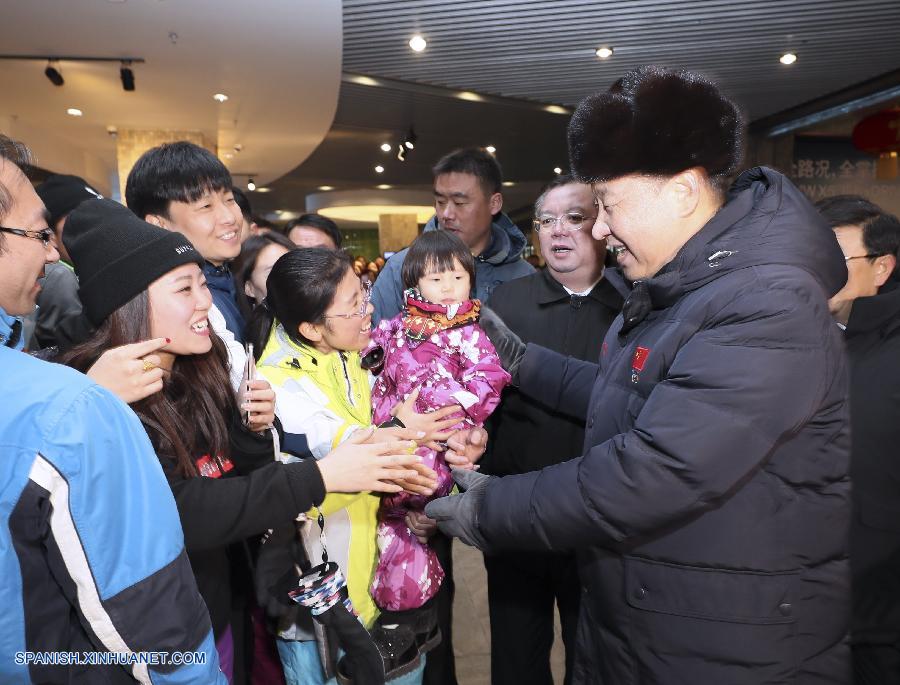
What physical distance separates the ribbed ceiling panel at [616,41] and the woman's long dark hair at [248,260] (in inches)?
166

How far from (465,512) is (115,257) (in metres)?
1.01

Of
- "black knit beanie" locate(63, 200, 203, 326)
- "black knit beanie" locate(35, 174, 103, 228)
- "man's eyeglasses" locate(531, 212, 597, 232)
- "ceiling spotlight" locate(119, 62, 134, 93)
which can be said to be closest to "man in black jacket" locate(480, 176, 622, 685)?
"man's eyeglasses" locate(531, 212, 597, 232)

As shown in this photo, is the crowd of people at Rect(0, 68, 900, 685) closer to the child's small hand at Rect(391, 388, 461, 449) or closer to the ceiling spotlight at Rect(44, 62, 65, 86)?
the child's small hand at Rect(391, 388, 461, 449)

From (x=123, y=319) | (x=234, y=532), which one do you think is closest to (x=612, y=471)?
(x=234, y=532)

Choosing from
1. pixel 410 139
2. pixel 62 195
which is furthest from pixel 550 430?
pixel 410 139

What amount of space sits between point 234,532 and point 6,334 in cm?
61

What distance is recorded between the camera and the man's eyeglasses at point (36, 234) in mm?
1096

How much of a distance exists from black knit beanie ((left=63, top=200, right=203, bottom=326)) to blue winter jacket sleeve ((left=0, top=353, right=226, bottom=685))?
1.51 feet

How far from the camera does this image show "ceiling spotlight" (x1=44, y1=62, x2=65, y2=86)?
643cm

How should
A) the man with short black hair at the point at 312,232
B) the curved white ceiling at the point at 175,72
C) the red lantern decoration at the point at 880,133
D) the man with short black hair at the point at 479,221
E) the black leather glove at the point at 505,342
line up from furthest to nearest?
the red lantern decoration at the point at 880,133
the curved white ceiling at the point at 175,72
the man with short black hair at the point at 312,232
the man with short black hair at the point at 479,221
the black leather glove at the point at 505,342

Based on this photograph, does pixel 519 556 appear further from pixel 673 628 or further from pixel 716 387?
pixel 716 387

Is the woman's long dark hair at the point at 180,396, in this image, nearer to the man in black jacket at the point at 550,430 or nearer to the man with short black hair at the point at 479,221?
the man in black jacket at the point at 550,430

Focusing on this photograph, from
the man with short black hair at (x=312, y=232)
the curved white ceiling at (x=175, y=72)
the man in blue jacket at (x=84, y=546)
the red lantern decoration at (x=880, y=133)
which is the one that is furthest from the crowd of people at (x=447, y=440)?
the red lantern decoration at (x=880, y=133)

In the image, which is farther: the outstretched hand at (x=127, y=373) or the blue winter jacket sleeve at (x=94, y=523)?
the outstretched hand at (x=127, y=373)
